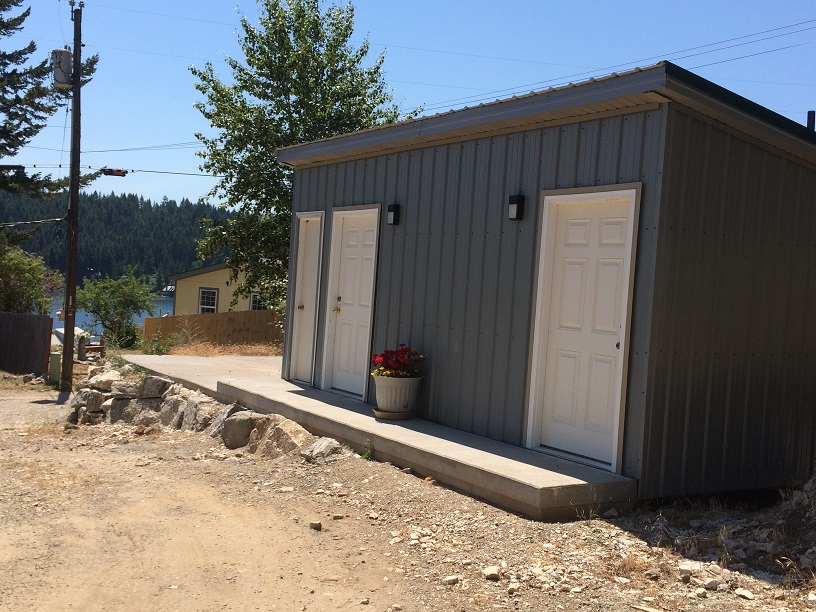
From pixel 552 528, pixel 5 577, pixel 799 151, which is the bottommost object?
pixel 5 577

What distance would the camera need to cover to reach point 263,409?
8391 millimetres

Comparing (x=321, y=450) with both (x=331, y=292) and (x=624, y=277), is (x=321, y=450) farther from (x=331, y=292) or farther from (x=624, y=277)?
(x=624, y=277)

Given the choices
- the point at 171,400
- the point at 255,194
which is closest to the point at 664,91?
the point at 171,400

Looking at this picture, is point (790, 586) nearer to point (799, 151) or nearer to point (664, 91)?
point (664, 91)

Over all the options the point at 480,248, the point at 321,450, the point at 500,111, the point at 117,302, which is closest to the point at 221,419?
the point at 321,450

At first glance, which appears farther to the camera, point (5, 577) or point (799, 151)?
point (799, 151)

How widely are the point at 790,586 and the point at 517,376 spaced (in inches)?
109

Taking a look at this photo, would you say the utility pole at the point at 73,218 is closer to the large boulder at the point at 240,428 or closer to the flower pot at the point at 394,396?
the large boulder at the point at 240,428

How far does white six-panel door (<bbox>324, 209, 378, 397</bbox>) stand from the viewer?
8609mm

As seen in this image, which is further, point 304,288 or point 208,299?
point 208,299

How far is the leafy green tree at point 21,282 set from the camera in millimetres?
21547

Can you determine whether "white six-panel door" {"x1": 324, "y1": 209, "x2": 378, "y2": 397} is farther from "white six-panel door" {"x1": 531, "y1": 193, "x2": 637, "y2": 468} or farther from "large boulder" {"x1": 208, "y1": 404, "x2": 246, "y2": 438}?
"white six-panel door" {"x1": 531, "y1": 193, "x2": 637, "y2": 468}

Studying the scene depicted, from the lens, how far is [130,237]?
Result: 160ft

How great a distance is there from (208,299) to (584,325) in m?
28.8
